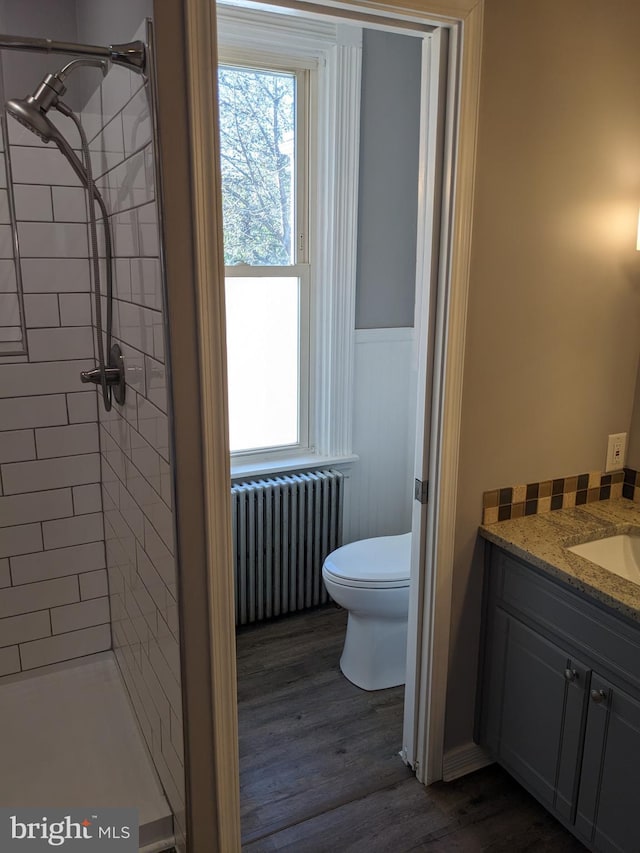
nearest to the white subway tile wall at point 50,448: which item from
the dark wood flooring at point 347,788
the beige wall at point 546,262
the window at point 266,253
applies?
the dark wood flooring at point 347,788

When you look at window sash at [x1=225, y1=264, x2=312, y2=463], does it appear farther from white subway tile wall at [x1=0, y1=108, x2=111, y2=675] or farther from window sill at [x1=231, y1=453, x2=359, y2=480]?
white subway tile wall at [x1=0, y1=108, x2=111, y2=675]

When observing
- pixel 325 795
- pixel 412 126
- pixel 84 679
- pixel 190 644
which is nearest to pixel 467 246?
pixel 190 644

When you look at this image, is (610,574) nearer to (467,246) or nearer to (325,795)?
(467,246)

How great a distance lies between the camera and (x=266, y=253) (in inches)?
114

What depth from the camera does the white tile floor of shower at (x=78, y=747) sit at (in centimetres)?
179

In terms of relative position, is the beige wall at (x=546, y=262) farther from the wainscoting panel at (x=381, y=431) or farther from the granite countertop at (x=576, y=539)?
the wainscoting panel at (x=381, y=431)

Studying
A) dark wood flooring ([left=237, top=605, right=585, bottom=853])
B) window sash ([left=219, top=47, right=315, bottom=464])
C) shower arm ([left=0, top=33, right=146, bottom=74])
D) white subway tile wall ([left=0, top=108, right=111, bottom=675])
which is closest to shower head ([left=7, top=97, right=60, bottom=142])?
shower arm ([left=0, top=33, right=146, bottom=74])

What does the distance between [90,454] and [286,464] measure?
101 centimetres

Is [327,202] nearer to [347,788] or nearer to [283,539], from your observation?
[283,539]

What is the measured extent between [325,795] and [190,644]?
0.90 metres

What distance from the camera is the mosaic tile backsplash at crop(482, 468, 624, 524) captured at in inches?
80.7

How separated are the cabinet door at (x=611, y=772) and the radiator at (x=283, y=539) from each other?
1539 millimetres

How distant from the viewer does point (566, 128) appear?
1.86 meters

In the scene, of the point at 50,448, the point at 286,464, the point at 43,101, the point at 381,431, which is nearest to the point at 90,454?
the point at 50,448
